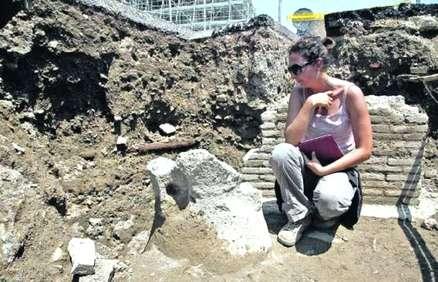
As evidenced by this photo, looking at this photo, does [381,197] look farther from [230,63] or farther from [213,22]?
[213,22]

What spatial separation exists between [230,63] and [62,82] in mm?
2180

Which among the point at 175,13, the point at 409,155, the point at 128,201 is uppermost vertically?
the point at 175,13

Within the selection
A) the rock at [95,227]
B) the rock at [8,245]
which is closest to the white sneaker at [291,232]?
the rock at [8,245]

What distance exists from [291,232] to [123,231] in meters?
2.00

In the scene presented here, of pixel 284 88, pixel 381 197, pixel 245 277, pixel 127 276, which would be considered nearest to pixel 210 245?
pixel 245 277

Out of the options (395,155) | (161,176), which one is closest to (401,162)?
(395,155)

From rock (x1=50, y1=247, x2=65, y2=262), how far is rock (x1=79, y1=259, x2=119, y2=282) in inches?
13.5

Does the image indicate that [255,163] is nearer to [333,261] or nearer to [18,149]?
[333,261]

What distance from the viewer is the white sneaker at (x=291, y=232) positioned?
302 centimetres

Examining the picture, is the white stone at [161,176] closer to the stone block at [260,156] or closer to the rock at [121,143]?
the stone block at [260,156]

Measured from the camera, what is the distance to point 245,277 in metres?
2.71

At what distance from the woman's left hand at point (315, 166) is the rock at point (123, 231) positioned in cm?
216

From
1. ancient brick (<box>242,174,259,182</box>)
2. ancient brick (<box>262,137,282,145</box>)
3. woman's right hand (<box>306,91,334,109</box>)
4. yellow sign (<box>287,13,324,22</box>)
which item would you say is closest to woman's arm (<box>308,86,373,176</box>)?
woman's right hand (<box>306,91,334,109</box>)

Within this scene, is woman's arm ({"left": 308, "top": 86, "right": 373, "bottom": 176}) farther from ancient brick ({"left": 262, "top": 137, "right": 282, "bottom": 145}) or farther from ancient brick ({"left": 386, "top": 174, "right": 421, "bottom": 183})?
ancient brick ({"left": 262, "top": 137, "right": 282, "bottom": 145})
